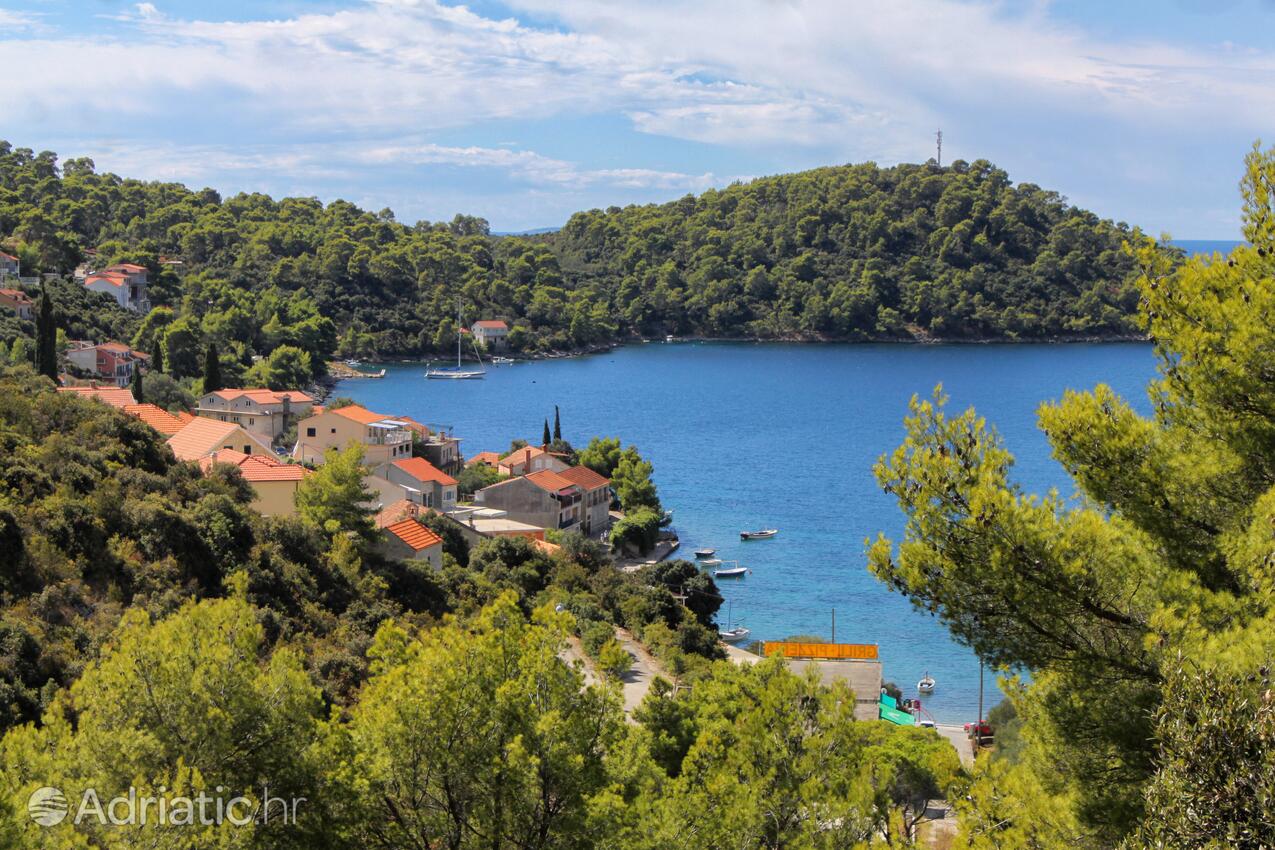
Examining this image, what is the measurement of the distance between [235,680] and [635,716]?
705 cm

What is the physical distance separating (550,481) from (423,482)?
4.61 metres

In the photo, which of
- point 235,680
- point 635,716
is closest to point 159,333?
point 635,716

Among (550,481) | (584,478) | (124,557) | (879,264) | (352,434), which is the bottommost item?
(584,478)

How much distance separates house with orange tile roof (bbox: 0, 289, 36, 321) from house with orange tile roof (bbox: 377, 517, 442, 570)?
105 feet

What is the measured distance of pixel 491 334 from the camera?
102m

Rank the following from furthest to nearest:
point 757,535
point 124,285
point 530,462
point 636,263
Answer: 1. point 636,263
2. point 124,285
3. point 757,535
4. point 530,462

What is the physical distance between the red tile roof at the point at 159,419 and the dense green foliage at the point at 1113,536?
30.0 metres

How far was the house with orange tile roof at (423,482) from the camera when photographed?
3384 cm

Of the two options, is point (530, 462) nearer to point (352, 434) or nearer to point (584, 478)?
point (584, 478)

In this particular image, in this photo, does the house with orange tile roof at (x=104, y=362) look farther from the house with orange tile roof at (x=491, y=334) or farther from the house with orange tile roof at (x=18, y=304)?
the house with orange tile roof at (x=491, y=334)

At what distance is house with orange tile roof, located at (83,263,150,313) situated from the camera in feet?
230

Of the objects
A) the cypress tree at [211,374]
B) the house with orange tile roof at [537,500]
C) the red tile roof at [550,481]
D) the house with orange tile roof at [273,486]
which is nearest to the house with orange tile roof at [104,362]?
the cypress tree at [211,374]

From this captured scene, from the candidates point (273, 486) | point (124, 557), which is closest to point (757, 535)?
point (273, 486)

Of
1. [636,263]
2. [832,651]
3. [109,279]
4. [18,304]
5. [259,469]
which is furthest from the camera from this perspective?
[636,263]
